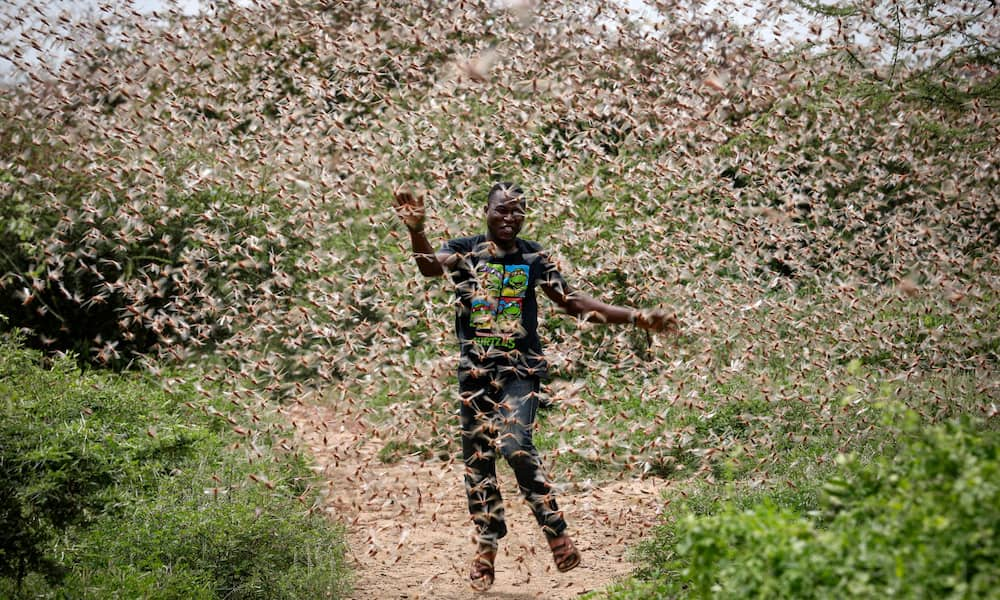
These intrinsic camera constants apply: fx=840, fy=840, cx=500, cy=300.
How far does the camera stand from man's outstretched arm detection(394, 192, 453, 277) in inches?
167

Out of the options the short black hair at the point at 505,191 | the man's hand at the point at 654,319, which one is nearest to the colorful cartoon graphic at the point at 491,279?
the short black hair at the point at 505,191

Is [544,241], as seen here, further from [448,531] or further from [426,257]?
[426,257]

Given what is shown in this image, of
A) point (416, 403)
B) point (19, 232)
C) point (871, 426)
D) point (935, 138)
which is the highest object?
point (935, 138)

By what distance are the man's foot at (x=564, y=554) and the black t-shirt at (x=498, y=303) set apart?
0.86m

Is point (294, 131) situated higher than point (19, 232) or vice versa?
point (294, 131)

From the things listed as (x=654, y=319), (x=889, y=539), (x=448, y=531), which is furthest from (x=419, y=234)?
(x=889, y=539)

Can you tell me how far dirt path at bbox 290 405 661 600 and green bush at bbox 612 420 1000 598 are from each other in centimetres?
217

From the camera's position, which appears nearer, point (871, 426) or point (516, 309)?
point (516, 309)

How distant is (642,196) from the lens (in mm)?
8641

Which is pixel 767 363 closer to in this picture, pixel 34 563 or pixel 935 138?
pixel 935 138

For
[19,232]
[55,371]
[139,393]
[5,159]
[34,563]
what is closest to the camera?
[34,563]

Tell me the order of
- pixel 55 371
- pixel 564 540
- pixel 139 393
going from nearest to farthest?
pixel 564 540, pixel 55 371, pixel 139 393

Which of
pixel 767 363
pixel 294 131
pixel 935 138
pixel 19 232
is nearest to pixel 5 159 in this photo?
pixel 19 232

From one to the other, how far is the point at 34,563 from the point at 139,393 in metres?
2.93
